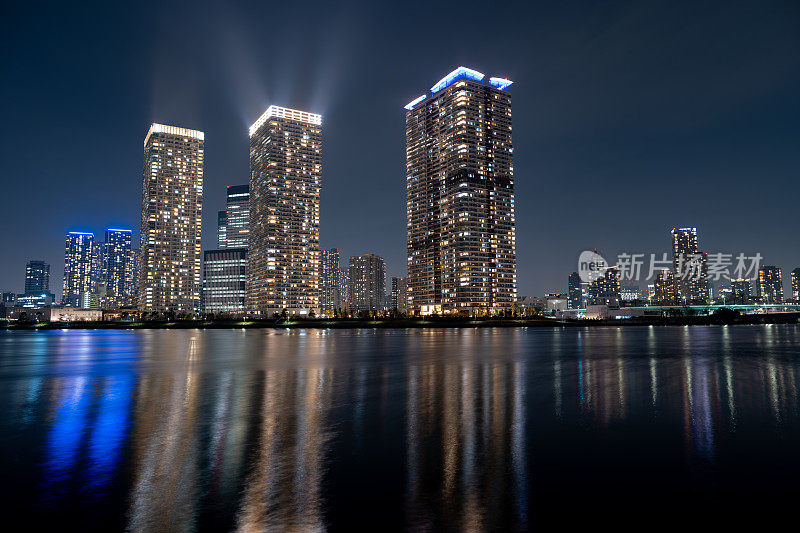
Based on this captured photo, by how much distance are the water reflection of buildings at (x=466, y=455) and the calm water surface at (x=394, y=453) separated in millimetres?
63

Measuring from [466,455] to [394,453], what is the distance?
203 centimetres

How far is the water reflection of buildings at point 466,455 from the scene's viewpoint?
910 cm

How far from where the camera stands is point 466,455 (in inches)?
516

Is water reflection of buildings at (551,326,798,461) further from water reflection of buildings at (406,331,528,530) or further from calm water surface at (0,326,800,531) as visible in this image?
water reflection of buildings at (406,331,528,530)

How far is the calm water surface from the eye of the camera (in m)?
9.26

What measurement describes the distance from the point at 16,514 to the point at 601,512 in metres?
11.4

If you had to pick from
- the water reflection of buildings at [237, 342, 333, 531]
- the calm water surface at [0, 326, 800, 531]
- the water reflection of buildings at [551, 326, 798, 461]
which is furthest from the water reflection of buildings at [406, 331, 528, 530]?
the water reflection of buildings at [551, 326, 798, 461]

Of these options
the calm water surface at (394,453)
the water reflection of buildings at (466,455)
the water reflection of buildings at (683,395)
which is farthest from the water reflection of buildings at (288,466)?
the water reflection of buildings at (683,395)

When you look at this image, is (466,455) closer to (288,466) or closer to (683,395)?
(288,466)

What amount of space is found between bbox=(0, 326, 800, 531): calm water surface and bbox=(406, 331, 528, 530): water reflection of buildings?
63 mm

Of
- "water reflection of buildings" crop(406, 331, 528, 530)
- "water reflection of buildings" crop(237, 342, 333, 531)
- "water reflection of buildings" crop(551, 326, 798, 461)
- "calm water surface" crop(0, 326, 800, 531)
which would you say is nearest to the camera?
"water reflection of buildings" crop(237, 342, 333, 531)

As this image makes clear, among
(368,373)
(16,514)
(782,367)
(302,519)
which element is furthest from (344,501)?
(782,367)

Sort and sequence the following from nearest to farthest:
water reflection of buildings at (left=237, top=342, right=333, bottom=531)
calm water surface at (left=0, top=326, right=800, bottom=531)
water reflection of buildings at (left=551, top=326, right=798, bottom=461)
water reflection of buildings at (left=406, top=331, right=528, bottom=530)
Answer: water reflection of buildings at (left=237, top=342, right=333, bottom=531)
water reflection of buildings at (left=406, top=331, right=528, bottom=530)
calm water surface at (left=0, top=326, right=800, bottom=531)
water reflection of buildings at (left=551, top=326, right=798, bottom=461)

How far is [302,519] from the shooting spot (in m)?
8.75
